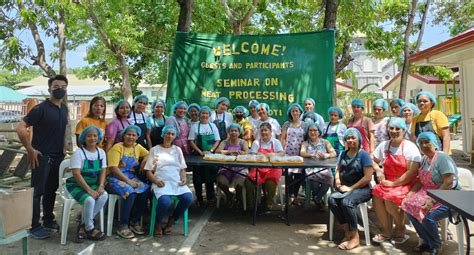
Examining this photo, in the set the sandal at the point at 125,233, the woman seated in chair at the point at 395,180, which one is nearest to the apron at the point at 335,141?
the woman seated in chair at the point at 395,180

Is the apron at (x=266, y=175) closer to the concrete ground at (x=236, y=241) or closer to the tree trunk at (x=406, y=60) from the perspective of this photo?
the concrete ground at (x=236, y=241)

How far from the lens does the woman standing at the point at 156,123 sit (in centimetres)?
525

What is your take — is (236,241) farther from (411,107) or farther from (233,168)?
(411,107)

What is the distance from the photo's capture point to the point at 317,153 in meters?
5.04

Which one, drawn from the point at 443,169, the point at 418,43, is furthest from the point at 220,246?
the point at 418,43

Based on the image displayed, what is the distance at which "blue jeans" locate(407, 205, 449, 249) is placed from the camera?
351 cm

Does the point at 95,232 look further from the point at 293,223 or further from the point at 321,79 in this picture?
the point at 321,79

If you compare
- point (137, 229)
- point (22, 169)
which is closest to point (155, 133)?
point (137, 229)

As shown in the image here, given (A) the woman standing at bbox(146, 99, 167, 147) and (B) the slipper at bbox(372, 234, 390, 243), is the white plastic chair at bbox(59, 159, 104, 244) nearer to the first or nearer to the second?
(A) the woman standing at bbox(146, 99, 167, 147)

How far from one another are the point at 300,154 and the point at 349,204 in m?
1.28

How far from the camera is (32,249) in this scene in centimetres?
390

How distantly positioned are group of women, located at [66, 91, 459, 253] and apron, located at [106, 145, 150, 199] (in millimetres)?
11

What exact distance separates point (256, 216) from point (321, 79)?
274 centimetres

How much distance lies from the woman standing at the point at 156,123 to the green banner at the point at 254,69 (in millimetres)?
1541
